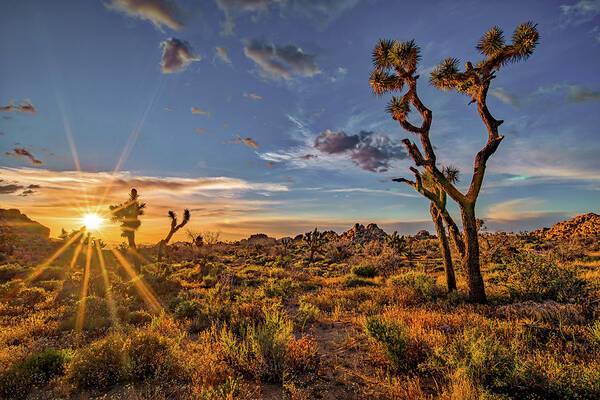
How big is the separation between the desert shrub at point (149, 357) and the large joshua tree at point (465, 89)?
10.8 meters

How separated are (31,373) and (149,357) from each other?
8.11 ft

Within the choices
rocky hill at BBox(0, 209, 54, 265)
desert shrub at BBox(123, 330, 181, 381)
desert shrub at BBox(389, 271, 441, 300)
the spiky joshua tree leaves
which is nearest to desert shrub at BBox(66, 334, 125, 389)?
desert shrub at BBox(123, 330, 181, 381)

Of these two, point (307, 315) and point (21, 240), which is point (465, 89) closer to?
point (307, 315)

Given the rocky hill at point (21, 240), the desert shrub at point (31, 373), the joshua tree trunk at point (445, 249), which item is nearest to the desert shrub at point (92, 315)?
the desert shrub at point (31, 373)

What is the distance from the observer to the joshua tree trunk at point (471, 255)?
10242 mm

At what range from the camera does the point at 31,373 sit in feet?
18.0

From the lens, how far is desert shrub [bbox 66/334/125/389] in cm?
511

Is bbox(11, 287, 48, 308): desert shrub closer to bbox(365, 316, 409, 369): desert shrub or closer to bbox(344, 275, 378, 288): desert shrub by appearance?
bbox(365, 316, 409, 369): desert shrub

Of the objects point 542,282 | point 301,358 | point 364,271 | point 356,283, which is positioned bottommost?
point 356,283

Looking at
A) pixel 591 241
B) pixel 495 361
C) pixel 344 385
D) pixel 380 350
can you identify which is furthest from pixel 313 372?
pixel 591 241

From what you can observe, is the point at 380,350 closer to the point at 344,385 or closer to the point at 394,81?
the point at 344,385

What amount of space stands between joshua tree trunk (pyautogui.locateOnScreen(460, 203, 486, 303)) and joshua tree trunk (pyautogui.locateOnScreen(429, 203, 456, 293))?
5.96ft

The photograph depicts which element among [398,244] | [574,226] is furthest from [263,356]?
[574,226]

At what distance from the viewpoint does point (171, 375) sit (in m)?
5.20
